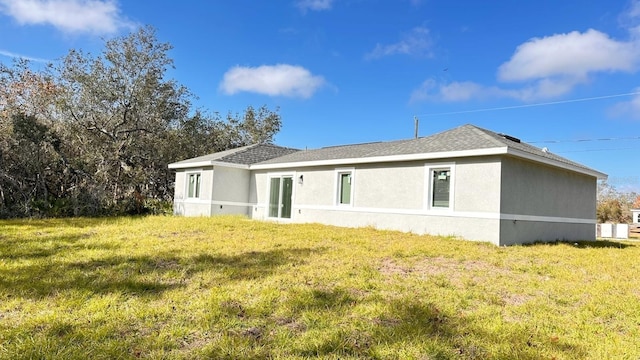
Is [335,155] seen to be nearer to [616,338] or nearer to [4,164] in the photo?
[616,338]

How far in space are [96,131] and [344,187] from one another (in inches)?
594

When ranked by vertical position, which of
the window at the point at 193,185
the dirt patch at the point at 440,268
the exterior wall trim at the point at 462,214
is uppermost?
the window at the point at 193,185

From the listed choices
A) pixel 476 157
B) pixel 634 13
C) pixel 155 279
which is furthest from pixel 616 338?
pixel 634 13

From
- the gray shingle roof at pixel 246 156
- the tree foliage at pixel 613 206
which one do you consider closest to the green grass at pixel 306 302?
the gray shingle roof at pixel 246 156

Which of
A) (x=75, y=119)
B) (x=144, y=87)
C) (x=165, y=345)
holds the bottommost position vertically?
(x=165, y=345)

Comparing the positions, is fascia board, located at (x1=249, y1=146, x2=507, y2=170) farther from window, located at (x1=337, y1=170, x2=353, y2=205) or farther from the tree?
the tree

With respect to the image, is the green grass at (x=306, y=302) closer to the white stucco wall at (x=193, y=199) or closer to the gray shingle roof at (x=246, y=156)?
the white stucco wall at (x=193, y=199)

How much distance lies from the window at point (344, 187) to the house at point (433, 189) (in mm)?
37

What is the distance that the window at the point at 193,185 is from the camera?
18.6 metres

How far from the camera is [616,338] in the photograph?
389 centimetres

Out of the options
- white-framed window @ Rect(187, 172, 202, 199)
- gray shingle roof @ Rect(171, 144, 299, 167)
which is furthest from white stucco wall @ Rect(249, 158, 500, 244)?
white-framed window @ Rect(187, 172, 202, 199)

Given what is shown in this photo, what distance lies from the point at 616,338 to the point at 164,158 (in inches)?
934

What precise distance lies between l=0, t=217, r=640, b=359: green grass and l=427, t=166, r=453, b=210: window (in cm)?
279

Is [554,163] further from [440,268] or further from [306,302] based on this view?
[306,302]
